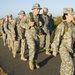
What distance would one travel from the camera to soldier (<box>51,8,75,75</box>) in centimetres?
727

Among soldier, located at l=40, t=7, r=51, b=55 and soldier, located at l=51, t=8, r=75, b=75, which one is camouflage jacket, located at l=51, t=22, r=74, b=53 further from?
soldier, located at l=40, t=7, r=51, b=55

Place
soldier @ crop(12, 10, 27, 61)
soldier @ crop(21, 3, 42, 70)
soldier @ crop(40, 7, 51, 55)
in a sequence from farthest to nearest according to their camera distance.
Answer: soldier @ crop(40, 7, 51, 55), soldier @ crop(12, 10, 27, 61), soldier @ crop(21, 3, 42, 70)

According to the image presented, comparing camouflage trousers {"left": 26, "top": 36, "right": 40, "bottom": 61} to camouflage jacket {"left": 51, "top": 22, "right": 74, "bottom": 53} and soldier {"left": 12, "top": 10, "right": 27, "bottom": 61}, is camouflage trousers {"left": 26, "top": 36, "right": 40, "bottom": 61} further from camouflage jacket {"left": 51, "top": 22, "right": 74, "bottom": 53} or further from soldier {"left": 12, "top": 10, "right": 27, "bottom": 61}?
soldier {"left": 12, "top": 10, "right": 27, "bottom": 61}

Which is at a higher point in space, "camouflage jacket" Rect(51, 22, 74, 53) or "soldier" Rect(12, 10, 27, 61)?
"camouflage jacket" Rect(51, 22, 74, 53)

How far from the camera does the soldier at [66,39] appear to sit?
286 inches

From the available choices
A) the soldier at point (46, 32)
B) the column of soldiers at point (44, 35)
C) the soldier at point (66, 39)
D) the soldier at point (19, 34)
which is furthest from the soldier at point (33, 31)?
the soldier at point (46, 32)

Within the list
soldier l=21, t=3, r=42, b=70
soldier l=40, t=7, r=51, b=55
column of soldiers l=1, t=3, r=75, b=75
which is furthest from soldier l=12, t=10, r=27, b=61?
soldier l=21, t=3, r=42, b=70

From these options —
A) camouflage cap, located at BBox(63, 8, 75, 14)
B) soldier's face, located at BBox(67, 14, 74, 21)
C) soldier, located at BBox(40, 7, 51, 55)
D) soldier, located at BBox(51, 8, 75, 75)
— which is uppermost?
camouflage cap, located at BBox(63, 8, 75, 14)

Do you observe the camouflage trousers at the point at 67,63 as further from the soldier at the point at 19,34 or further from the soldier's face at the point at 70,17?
the soldier at the point at 19,34

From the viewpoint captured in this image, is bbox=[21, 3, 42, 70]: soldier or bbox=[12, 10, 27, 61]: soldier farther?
bbox=[12, 10, 27, 61]: soldier

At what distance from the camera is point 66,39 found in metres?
7.36

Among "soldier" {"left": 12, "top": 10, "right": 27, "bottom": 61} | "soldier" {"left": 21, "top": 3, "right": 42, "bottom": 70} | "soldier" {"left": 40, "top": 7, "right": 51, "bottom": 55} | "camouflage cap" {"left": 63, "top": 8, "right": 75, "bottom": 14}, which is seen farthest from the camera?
"soldier" {"left": 40, "top": 7, "right": 51, "bottom": 55}

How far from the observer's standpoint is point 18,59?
12.0 meters

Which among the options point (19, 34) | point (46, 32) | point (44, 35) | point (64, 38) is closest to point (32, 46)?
point (64, 38)
